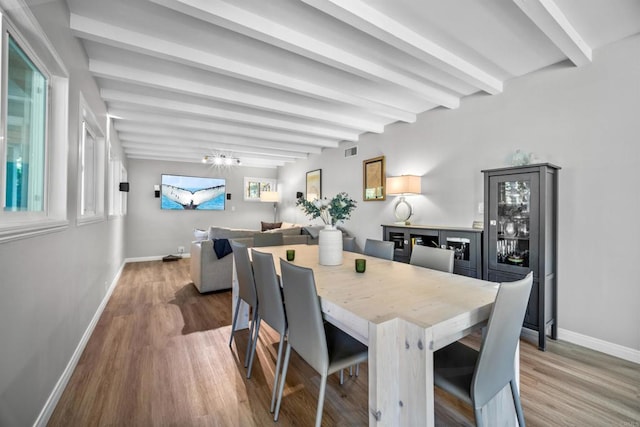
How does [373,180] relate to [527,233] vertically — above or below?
above

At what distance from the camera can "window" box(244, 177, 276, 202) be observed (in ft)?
25.5

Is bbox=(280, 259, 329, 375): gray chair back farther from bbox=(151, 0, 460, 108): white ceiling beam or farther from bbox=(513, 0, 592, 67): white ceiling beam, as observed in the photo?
bbox=(513, 0, 592, 67): white ceiling beam

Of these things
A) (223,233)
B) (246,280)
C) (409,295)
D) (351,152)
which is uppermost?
(351,152)

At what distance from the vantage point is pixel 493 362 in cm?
119

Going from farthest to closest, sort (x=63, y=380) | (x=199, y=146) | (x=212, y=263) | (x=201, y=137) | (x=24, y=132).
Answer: (x=199, y=146), (x=201, y=137), (x=212, y=263), (x=63, y=380), (x=24, y=132)

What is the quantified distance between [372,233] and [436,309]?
3.50m

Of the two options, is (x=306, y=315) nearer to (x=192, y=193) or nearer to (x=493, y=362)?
(x=493, y=362)

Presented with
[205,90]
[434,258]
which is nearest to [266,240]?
[205,90]

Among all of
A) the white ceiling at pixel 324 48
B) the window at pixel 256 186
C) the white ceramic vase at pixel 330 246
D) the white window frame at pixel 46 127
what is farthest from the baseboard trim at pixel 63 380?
the window at pixel 256 186

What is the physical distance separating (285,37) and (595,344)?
11.7 ft

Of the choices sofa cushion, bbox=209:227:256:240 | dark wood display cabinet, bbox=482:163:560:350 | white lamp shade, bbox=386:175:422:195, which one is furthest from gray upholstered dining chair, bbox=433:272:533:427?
sofa cushion, bbox=209:227:256:240

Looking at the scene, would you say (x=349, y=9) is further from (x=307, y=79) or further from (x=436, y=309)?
(x=436, y=309)

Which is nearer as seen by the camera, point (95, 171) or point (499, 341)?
point (499, 341)

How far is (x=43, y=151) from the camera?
1703mm
